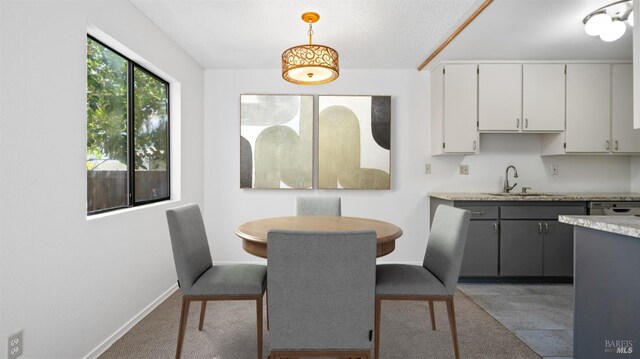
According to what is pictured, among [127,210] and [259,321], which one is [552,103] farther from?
[127,210]

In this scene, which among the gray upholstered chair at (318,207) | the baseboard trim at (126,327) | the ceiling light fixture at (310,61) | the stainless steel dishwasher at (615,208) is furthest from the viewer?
the stainless steel dishwasher at (615,208)

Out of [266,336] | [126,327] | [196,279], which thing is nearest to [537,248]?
[266,336]

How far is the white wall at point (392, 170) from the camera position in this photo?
3.76 meters

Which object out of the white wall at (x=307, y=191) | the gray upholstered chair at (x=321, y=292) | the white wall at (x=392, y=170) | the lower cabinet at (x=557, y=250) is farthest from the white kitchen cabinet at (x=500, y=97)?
the gray upholstered chair at (x=321, y=292)

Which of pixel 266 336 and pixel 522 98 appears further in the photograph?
pixel 522 98

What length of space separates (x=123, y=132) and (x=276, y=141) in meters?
1.63

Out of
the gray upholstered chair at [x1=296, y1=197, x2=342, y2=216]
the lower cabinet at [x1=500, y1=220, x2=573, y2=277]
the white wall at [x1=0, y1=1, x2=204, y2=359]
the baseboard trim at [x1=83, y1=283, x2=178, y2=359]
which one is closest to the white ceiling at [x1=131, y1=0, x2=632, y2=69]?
the white wall at [x1=0, y1=1, x2=204, y2=359]

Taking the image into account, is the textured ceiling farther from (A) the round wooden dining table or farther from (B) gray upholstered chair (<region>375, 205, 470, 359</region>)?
(A) the round wooden dining table

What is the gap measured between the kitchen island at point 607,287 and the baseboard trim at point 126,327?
104 inches

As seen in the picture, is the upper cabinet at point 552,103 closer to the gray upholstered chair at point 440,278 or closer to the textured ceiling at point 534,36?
the textured ceiling at point 534,36

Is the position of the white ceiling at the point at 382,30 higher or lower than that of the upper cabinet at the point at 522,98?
higher

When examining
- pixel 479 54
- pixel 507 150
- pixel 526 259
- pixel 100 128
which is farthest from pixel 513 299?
pixel 100 128

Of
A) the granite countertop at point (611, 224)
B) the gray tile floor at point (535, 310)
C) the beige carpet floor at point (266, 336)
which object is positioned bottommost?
the gray tile floor at point (535, 310)

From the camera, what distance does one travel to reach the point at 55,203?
63.7 inches
